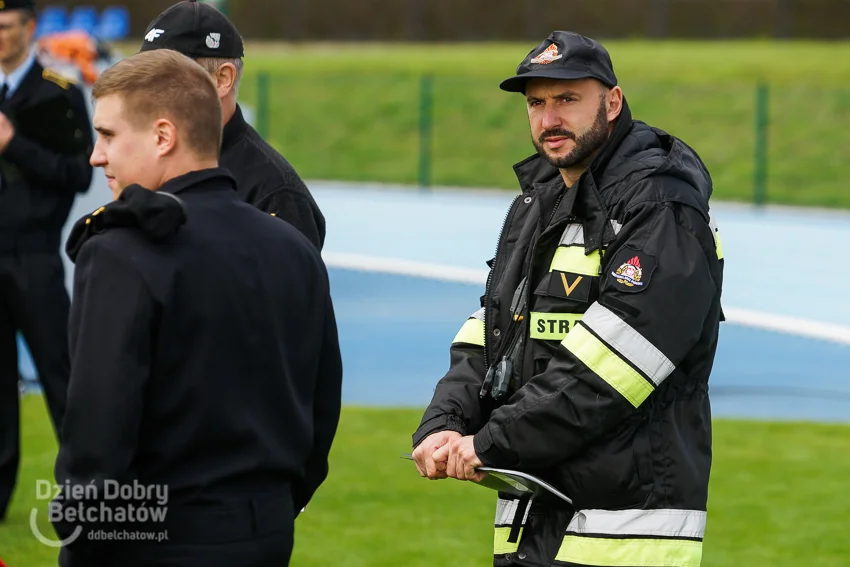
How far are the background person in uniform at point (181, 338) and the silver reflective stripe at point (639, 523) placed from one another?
2.95ft

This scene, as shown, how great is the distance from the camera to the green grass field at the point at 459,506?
679 centimetres

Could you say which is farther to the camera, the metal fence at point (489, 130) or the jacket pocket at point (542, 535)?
the metal fence at point (489, 130)

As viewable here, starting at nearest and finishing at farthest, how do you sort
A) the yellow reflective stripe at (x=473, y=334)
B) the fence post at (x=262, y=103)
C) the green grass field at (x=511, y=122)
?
1. the yellow reflective stripe at (x=473, y=334)
2. the green grass field at (x=511, y=122)
3. the fence post at (x=262, y=103)

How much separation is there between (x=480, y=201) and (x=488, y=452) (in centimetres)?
2018

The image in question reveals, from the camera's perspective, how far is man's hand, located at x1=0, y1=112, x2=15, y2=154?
22.1 ft

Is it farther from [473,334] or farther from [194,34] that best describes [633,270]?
[194,34]

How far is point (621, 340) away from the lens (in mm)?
3732

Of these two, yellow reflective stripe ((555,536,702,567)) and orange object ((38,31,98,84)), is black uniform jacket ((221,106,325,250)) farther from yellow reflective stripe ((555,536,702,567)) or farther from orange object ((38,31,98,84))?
orange object ((38,31,98,84))

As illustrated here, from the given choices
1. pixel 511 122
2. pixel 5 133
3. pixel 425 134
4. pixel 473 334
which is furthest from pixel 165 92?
pixel 511 122

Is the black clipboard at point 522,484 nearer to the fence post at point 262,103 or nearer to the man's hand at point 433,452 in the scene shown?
the man's hand at point 433,452

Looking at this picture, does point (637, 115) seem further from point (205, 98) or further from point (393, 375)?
point (205, 98)

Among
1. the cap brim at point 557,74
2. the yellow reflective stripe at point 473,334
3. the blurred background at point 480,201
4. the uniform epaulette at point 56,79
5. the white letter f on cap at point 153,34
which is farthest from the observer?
the blurred background at point 480,201

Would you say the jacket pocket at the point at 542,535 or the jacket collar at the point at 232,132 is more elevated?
the jacket collar at the point at 232,132

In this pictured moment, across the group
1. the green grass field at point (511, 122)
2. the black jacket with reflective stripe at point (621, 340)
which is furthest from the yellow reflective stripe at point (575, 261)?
the green grass field at point (511, 122)
